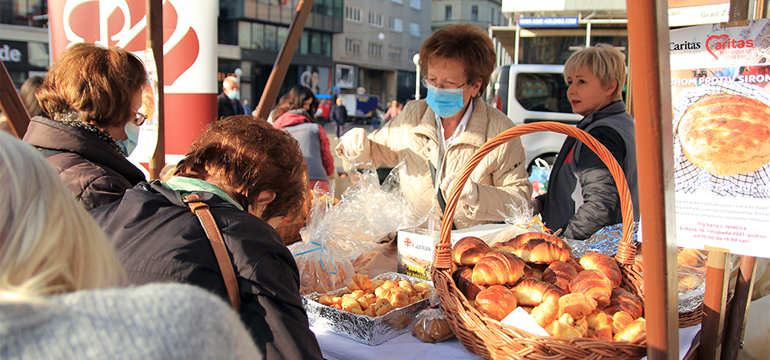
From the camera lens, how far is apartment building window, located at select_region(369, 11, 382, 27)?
4188 centimetres

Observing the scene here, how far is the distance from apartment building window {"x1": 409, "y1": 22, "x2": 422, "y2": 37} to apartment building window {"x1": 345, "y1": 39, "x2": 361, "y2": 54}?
8432 mm

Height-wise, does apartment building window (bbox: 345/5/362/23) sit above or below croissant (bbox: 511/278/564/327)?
above

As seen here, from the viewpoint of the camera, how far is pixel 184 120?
115 inches

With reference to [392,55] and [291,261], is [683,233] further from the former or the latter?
[392,55]

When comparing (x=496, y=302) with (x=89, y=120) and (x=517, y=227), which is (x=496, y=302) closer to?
(x=517, y=227)

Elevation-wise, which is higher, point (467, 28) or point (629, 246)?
point (467, 28)

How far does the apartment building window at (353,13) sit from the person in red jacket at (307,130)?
37624 millimetres

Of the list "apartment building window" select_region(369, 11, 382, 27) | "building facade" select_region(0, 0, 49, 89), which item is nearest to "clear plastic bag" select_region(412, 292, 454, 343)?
"building facade" select_region(0, 0, 49, 89)

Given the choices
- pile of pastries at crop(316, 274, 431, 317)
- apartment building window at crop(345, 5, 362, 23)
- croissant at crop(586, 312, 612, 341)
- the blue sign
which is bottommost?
pile of pastries at crop(316, 274, 431, 317)

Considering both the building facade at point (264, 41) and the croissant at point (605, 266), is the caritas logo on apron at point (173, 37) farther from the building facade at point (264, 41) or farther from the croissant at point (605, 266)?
the building facade at point (264, 41)

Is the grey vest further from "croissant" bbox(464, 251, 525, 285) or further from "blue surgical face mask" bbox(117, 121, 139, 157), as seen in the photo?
"croissant" bbox(464, 251, 525, 285)

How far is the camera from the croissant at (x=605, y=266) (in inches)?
49.7

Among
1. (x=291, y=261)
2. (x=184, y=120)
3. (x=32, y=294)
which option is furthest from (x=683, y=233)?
(x=184, y=120)

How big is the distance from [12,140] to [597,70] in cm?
242
